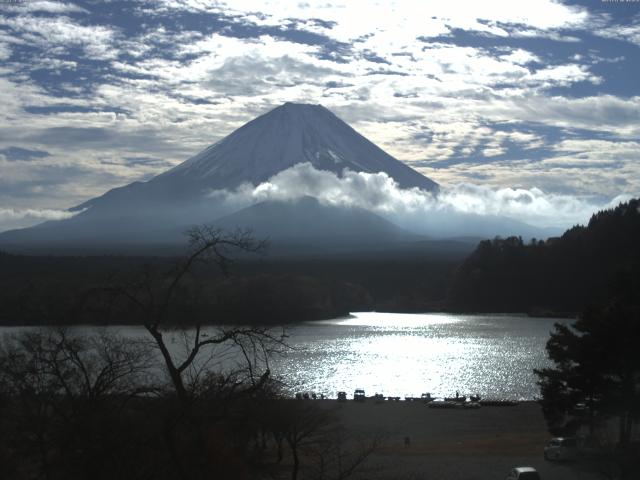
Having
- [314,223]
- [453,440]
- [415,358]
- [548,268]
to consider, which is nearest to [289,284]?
[415,358]

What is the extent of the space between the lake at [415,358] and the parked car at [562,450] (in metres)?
5.17

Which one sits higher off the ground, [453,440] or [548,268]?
[548,268]

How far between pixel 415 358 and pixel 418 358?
140 mm

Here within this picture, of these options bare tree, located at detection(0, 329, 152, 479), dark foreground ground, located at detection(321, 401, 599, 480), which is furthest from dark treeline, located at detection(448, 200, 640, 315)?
bare tree, located at detection(0, 329, 152, 479)

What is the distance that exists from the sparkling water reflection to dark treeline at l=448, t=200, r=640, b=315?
9.91m

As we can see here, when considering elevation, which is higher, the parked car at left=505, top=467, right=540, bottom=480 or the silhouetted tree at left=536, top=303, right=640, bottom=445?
the silhouetted tree at left=536, top=303, right=640, bottom=445

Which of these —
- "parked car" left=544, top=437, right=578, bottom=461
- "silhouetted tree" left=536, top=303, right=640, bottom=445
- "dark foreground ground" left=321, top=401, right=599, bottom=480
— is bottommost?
"dark foreground ground" left=321, top=401, right=599, bottom=480

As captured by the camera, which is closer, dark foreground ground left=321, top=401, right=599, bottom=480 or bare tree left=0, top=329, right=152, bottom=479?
bare tree left=0, top=329, right=152, bottom=479

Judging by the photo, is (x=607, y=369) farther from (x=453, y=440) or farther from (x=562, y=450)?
(x=453, y=440)

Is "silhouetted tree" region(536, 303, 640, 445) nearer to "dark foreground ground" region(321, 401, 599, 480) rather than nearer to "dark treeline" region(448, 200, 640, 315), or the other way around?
"dark foreground ground" region(321, 401, 599, 480)

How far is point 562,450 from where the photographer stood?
43.0 feet

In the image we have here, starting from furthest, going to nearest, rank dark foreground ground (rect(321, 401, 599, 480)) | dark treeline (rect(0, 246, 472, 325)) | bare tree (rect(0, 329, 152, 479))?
1. dark treeline (rect(0, 246, 472, 325))
2. dark foreground ground (rect(321, 401, 599, 480))
3. bare tree (rect(0, 329, 152, 479))

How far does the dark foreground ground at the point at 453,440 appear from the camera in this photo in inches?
493

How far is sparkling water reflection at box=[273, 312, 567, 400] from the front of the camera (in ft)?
89.4
